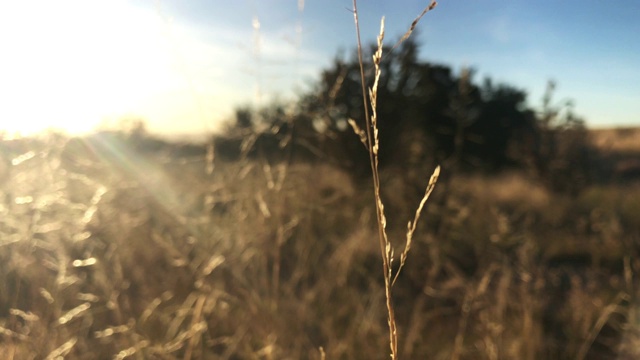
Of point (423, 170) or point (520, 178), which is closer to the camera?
point (423, 170)

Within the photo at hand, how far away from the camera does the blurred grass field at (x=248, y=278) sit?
2.16 metres

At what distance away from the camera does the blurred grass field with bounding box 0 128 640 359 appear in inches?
85.0

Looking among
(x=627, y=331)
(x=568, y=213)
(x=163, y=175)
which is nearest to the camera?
(x=627, y=331)

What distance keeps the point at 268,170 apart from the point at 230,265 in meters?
0.87

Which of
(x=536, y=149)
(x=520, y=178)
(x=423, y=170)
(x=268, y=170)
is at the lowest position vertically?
(x=520, y=178)

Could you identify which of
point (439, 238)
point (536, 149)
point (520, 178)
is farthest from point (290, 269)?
point (520, 178)

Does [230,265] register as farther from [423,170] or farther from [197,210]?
[423,170]

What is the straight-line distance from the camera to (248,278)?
2.79 m

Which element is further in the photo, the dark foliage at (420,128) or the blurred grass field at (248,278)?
the dark foliage at (420,128)

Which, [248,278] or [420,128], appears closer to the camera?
[248,278]

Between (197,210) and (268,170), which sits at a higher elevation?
(268,170)

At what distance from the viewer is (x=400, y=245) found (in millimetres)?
4168

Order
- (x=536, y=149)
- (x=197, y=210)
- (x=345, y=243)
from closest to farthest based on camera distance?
(x=345, y=243) < (x=197, y=210) < (x=536, y=149)

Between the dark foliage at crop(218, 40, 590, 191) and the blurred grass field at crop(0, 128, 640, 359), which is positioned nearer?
the blurred grass field at crop(0, 128, 640, 359)
